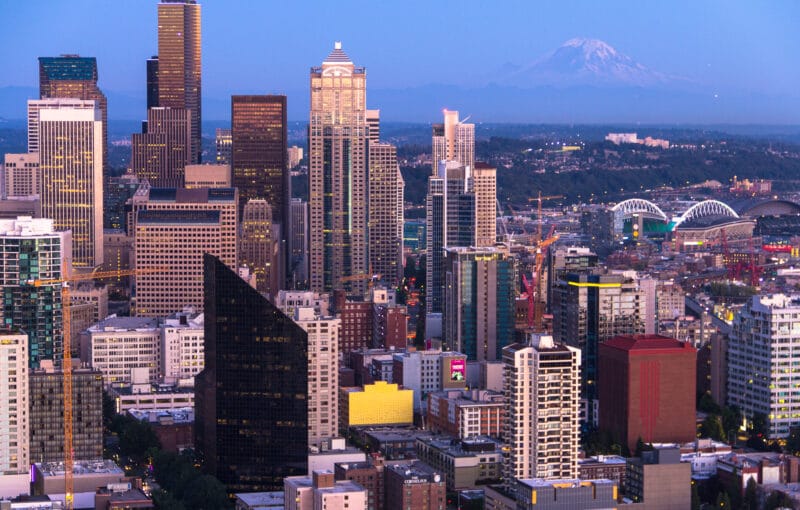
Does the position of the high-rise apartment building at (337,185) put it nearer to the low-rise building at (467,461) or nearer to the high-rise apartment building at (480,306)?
the high-rise apartment building at (480,306)

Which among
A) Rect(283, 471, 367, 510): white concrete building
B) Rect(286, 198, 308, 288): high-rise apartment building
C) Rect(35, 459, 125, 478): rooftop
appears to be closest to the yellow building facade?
Rect(35, 459, 125, 478): rooftop

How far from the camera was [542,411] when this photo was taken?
27.4 metres

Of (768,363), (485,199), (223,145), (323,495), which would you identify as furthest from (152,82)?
(323,495)

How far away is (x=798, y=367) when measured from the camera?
110 feet

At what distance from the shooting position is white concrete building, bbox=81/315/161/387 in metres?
38.6

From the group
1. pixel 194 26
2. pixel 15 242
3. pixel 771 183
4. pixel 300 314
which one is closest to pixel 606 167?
pixel 771 183

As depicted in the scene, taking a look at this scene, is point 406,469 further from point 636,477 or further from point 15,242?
point 15,242

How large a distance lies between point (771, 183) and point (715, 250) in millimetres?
25110

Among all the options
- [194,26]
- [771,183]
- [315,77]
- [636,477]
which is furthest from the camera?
[771,183]

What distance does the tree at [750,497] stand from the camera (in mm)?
27578

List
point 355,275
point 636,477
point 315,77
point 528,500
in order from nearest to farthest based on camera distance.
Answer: point 528,500, point 636,477, point 355,275, point 315,77

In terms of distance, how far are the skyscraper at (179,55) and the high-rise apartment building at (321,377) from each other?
4284 centimetres

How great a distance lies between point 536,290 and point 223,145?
2532 centimetres

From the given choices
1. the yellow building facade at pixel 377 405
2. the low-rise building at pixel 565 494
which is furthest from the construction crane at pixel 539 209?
the low-rise building at pixel 565 494
